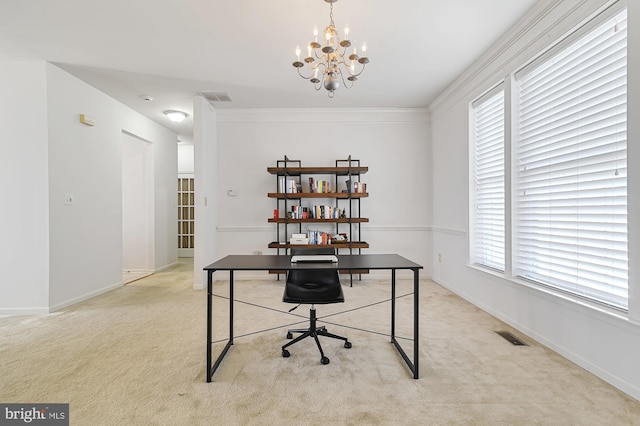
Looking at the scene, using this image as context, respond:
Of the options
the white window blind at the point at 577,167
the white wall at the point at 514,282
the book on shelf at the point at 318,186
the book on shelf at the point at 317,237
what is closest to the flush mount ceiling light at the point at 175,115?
the book on shelf at the point at 318,186

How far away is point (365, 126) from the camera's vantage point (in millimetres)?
5000

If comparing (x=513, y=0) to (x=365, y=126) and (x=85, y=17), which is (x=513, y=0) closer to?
(x=365, y=126)

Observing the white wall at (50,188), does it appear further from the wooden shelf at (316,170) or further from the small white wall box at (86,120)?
the wooden shelf at (316,170)

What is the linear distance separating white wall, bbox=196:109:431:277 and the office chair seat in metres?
2.31

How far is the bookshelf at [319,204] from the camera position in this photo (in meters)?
4.61

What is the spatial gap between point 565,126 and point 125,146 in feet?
20.2

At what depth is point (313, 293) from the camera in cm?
236

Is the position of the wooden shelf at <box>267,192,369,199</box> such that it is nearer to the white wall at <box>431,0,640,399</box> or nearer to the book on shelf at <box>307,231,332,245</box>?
the book on shelf at <box>307,231,332,245</box>

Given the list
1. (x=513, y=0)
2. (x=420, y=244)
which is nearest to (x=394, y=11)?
(x=513, y=0)

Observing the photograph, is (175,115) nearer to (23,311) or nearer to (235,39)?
(235,39)

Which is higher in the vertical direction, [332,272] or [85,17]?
[85,17]

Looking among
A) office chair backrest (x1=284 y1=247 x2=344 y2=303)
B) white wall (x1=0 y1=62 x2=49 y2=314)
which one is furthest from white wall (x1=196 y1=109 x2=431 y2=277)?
office chair backrest (x1=284 y1=247 x2=344 y2=303)

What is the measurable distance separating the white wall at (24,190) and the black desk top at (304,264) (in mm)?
2448

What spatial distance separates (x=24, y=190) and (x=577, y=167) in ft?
16.7
